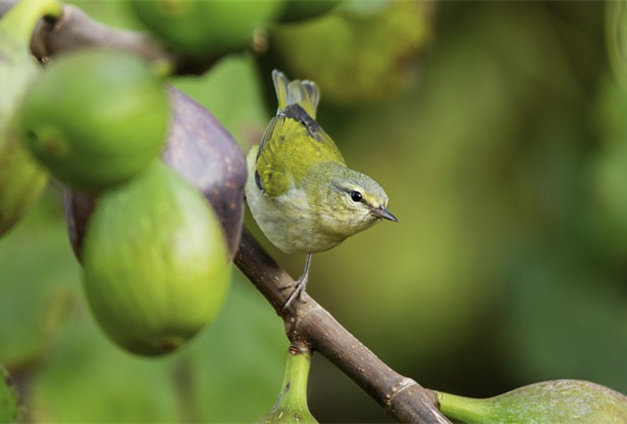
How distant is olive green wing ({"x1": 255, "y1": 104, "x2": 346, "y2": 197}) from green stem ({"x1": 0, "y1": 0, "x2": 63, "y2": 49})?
3.77 ft

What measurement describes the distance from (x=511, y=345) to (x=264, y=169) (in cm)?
110

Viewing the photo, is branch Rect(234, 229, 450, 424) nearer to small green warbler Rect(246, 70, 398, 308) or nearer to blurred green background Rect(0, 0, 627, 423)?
small green warbler Rect(246, 70, 398, 308)

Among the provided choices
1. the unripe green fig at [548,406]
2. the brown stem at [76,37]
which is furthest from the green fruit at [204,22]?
the unripe green fig at [548,406]

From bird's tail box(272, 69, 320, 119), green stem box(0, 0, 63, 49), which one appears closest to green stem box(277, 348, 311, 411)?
green stem box(0, 0, 63, 49)

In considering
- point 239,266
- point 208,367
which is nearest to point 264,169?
point 208,367

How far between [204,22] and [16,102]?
15 cm

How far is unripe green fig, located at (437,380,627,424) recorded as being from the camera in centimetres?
98

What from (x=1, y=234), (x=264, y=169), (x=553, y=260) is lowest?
(x=553, y=260)

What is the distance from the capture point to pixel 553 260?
2.63 meters

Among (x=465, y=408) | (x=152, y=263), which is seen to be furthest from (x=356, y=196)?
(x=152, y=263)

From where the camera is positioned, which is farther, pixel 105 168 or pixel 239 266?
pixel 239 266

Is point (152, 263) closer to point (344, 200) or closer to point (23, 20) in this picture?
point (23, 20)

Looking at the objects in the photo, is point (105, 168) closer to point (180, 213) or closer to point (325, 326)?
point (180, 213)

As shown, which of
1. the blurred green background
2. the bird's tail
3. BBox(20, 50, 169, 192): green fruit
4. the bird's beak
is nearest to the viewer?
BBox(20, 50, 169, 192): green fruit
